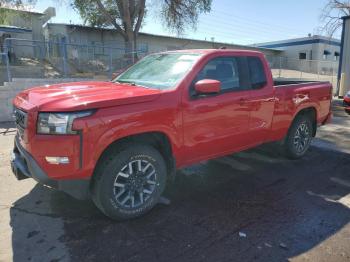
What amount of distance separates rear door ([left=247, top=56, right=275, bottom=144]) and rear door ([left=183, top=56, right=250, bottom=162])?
0.43 ft

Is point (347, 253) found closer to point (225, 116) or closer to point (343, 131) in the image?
point (225, 116)

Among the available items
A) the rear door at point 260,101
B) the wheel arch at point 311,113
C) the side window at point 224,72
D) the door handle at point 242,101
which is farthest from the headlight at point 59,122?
the wheel arch at point 311,113

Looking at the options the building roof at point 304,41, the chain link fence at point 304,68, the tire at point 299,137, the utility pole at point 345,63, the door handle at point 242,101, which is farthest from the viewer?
the building roof at point 304,41

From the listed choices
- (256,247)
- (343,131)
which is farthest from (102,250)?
(343,131)

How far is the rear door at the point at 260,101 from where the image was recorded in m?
4.76

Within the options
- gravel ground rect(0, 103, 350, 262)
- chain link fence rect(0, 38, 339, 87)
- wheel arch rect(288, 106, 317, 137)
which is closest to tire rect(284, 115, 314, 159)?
wheel arch rect(288, 106, 317, 137)

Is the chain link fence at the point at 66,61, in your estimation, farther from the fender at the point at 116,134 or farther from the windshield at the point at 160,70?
the fender at the point at 116,134

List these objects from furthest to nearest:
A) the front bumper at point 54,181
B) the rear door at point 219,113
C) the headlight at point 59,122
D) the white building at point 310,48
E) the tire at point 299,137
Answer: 1. the white building at point 310,48
2. the tire at point 299,137
3. the rear door at point 219,113
4. the front bumper at point 54,181
5. the headlight at point 59,122

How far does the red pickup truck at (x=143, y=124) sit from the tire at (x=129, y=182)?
11mm

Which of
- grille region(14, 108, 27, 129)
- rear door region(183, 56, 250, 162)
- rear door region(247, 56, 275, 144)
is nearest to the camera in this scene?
grille region(14, 108, 27, 129)

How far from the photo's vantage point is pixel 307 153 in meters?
6.38

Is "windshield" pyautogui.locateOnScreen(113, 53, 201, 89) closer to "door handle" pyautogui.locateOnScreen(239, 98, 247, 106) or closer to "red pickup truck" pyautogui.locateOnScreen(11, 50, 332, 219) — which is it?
"red pickup truck" pyautogui.locateOnScreen(11, 50, 332, 219)

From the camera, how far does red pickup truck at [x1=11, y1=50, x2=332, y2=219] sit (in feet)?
10.3

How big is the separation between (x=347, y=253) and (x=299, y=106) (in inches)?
116
